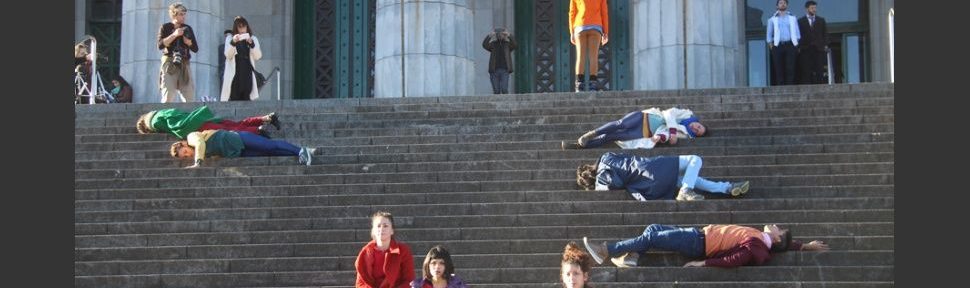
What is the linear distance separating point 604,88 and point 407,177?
38.5 ft

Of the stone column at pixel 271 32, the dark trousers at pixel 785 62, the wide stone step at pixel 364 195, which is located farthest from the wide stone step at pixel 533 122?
the stone column at pixel 271 32

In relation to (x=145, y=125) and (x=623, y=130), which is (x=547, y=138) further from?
(x=145, y=125)

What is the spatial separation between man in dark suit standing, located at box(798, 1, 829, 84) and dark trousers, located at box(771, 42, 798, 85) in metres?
0.12

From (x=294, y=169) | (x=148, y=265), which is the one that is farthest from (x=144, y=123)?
(x=148, y=265)

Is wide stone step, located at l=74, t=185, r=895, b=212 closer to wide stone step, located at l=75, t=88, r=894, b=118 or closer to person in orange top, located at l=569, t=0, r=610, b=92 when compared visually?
wide stone step, located at l=75, t=88, r=894, b=118

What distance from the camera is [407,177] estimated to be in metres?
17.9

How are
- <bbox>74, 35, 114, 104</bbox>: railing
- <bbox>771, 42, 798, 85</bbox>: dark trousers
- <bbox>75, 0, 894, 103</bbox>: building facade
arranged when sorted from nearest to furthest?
1. <bbox>771, 42, 798, 85</bbox>: dark trousers
2. <bbox>74, 35, 114, 104</bbox>: railing
3. <bbox>75, 0, 894, 103</bbox>: building facade

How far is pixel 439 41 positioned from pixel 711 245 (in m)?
11.8

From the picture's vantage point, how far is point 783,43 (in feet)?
77.5

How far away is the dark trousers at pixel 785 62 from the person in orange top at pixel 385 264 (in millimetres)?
11448

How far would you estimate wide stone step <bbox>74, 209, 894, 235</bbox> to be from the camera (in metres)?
16.0

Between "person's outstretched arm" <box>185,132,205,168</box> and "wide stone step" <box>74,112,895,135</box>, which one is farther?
"wide stone step" <box>74,112,895,135</box>

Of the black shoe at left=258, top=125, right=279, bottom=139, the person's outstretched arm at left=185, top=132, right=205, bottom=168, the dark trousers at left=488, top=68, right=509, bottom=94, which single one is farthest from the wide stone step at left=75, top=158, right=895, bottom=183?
the dark trousers at left=488, top=68, right=509, bottom=94

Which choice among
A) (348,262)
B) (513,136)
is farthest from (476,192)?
(513,136)
